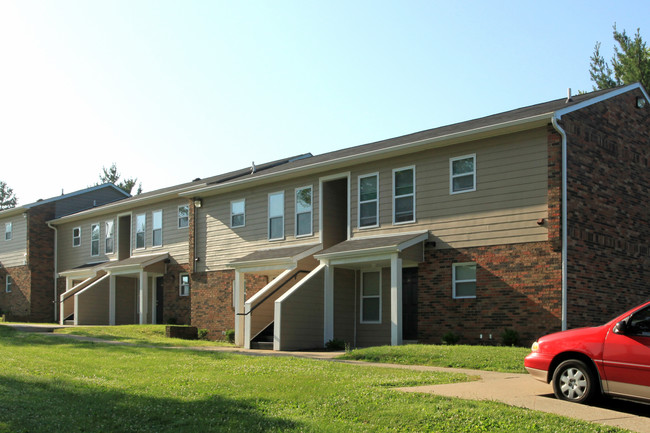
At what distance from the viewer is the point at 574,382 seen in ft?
30.8

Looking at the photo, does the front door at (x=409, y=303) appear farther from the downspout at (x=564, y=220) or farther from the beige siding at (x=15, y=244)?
the beige siding at (x=15, y=244)

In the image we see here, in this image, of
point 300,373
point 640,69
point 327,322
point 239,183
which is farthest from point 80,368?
point 640,69

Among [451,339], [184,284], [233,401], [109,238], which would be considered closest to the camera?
[233,401]

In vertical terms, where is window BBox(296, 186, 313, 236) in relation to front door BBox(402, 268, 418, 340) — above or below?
above

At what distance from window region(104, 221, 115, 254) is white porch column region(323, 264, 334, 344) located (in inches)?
632

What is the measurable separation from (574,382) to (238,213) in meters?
17.3

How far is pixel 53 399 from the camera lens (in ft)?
32.0

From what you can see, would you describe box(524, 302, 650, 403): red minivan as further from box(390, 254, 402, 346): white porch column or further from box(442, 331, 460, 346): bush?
box(390, 254, 402, 346): white porch column

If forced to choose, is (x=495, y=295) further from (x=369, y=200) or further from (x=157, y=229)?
(x=157, y=229)

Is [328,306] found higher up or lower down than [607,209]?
lower down

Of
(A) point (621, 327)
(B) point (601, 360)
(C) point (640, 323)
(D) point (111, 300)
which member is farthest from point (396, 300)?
(D) point (111, 300)

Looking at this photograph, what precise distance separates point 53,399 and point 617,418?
7.41 meters

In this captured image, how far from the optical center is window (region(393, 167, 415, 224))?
19406 millimetres

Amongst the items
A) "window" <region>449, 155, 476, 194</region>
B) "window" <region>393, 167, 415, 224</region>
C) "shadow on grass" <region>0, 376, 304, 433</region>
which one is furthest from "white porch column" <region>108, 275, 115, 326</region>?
"shadow on grass" <region>0, 376, 304, 433</region>
